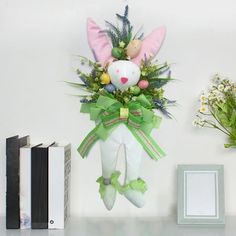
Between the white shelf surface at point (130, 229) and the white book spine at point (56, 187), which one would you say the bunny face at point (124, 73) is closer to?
the white book spine at point (56, 187)

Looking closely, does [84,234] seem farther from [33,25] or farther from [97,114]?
[33,25]

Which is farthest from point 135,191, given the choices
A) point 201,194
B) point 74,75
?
point 74,75

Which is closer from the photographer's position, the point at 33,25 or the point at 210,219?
the point at 210,219

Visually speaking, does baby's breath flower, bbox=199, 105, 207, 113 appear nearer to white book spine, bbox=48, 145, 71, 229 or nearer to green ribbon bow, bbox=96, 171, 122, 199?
green ribbon bow, bbox=96, 171, 122, 199

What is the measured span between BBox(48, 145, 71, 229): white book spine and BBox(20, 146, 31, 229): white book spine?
2.3 inches

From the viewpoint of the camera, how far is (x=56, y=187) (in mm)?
1225

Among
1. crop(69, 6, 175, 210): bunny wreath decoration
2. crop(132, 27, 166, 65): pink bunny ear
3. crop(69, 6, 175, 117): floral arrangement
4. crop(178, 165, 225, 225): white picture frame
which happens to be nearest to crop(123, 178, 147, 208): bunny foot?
crop(69, 6, 175, 210): bunny wreath decoration

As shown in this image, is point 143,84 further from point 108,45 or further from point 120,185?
point 120,185

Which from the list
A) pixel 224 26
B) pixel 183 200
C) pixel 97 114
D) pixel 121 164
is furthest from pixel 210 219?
pixel 224 26

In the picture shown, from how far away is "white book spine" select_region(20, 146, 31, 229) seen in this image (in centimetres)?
123

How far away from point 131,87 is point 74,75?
20cm

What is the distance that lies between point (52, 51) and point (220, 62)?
20.5 inches

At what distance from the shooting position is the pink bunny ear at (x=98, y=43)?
1.32 meters

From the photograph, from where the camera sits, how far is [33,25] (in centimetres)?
137
